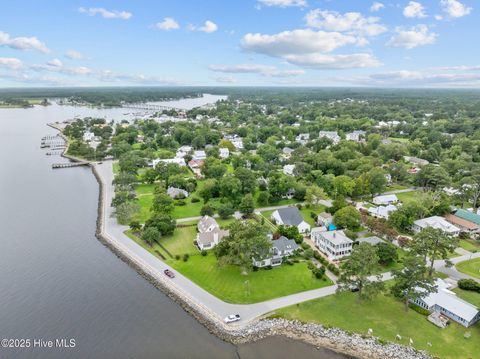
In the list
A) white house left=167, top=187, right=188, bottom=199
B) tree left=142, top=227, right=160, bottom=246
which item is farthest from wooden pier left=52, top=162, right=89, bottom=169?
tree left=142, top=227, right=160, bottom=246

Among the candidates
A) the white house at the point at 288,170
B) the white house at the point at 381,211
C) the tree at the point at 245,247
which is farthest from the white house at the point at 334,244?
the white house at the point at 288,170

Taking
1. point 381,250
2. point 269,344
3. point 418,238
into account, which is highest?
point 418,238

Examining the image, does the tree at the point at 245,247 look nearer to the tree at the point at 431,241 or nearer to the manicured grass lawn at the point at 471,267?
the tree at the point at 431,241

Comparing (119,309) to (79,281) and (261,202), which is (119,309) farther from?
(261,202)

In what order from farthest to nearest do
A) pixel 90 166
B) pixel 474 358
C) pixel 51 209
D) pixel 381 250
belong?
pixel 90 166
pixel 51 209
pixel 381 250
pixel 474 358

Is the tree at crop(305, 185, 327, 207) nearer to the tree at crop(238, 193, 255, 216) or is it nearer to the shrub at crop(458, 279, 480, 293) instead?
the tree at crop(238, 193, 255, 216)

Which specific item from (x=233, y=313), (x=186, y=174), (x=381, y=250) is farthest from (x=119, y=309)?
(x=186, y=174)

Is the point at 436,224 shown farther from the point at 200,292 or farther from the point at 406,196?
the point at 200,292
